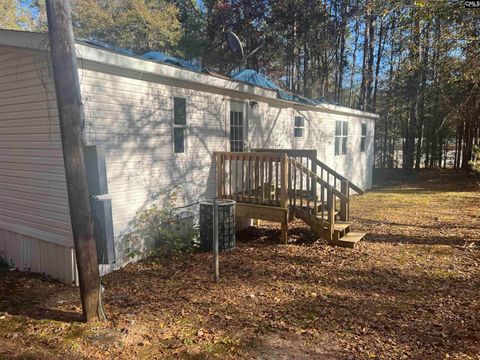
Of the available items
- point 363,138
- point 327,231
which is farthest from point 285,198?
point 363,138

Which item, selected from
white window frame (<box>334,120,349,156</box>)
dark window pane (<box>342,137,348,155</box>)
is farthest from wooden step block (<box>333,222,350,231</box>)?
dark window pane (<box>342,137,348,155</box>)

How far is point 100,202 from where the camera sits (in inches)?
137

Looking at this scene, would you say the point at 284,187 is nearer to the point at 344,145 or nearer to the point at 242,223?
the point at 242,223

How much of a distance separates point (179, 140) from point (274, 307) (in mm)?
3679

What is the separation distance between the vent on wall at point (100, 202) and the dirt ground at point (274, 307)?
2.71 feet

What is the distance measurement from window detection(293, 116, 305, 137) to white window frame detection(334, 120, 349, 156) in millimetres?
2508

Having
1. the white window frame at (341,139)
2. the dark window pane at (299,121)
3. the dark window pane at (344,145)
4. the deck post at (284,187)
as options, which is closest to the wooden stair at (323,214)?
the deck post at (284,187)

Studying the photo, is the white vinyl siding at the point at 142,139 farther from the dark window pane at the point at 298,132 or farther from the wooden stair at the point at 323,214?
the dark window pane at the point at 298,132

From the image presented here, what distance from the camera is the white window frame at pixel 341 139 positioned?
13.0m

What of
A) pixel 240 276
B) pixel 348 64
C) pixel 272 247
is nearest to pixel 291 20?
pixel 348 64

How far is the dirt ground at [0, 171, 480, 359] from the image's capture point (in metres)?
3.25

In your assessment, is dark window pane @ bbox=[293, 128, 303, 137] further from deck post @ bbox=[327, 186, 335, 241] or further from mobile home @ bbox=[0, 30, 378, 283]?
deck post @ bbox=[327, 186, 335, 241]

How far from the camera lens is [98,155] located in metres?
3.41

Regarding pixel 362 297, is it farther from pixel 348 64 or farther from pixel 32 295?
pixel 348 64
